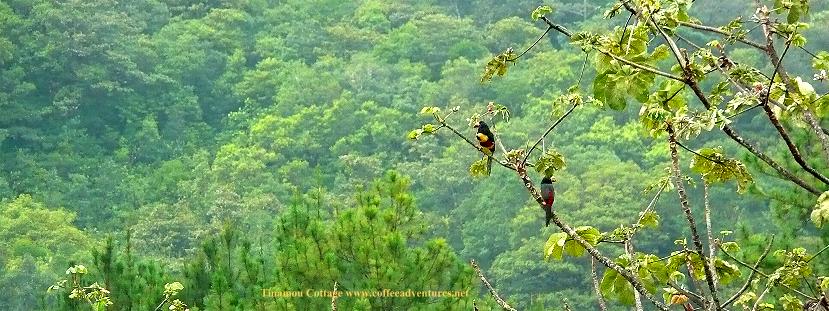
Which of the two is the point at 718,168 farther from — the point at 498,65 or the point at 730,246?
the point at 498,65

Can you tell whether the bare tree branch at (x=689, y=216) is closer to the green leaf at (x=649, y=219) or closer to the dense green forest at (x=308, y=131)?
the green leaf at (x=649, y=219)

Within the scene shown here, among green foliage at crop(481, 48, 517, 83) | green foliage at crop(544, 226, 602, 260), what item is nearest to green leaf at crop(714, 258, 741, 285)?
green foliage at crop(544, 226, 602, 260)

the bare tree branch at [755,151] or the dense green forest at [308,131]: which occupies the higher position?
the dense green forest at [308,131]

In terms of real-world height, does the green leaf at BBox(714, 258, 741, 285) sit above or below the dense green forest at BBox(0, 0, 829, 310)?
below

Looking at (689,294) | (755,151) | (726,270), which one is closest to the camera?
(755,151)

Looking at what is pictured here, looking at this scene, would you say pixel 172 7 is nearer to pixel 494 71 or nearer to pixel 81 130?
pixel 81 130

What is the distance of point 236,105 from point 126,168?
4.00m

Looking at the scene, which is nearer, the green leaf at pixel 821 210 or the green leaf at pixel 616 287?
the green leaf at pixel 821 210

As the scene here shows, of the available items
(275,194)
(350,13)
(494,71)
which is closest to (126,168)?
(275,194)

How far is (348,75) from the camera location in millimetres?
27234

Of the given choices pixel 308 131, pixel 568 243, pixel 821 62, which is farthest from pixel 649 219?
pixel 308 131

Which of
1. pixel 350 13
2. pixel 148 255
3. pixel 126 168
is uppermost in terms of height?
pixel 350 13
